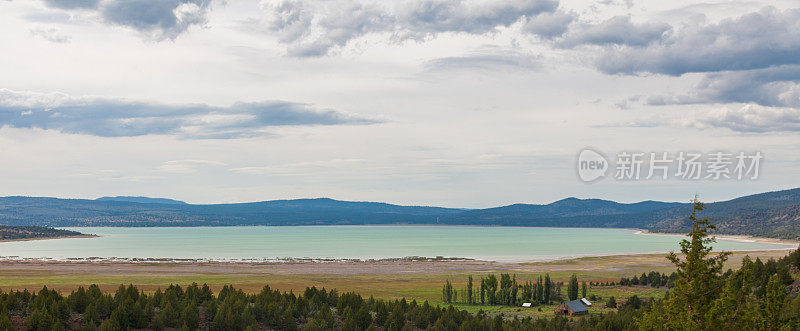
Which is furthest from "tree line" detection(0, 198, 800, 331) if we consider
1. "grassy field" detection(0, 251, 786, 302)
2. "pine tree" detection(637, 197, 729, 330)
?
"grassy field" detection(0, 251, 786, 302)

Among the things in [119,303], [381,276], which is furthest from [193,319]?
[381,276]

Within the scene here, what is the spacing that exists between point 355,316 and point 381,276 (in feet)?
245

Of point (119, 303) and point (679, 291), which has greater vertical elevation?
point (679, 291)

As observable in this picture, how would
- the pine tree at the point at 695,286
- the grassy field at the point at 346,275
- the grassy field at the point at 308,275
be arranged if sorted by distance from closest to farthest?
1. the pine tree at the point at 695,286
2. the grassy field at the point at 346,275
3. the grassy field at the point at 308,275

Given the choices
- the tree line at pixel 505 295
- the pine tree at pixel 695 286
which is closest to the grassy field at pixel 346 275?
the tree line at pixel 505 295

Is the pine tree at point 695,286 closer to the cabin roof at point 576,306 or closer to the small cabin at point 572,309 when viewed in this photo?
the small cabin at point 572,309

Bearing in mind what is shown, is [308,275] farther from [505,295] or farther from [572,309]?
[572,309]

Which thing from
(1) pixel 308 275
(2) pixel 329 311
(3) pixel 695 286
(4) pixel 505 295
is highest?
(3) pixel 695 286

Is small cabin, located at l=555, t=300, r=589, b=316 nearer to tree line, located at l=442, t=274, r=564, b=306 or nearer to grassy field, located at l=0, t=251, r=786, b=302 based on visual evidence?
tree line, located at l=442, t=274, r=564, b=306

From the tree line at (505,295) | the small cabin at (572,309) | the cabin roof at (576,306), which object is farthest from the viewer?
the tree line at (505,295)

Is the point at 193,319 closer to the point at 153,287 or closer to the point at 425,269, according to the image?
the point at 153,287

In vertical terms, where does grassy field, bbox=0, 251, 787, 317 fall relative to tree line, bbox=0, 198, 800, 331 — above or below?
below

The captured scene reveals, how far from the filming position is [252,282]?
360 feet

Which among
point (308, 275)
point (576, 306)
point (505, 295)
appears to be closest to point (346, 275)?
point (308, 275)
